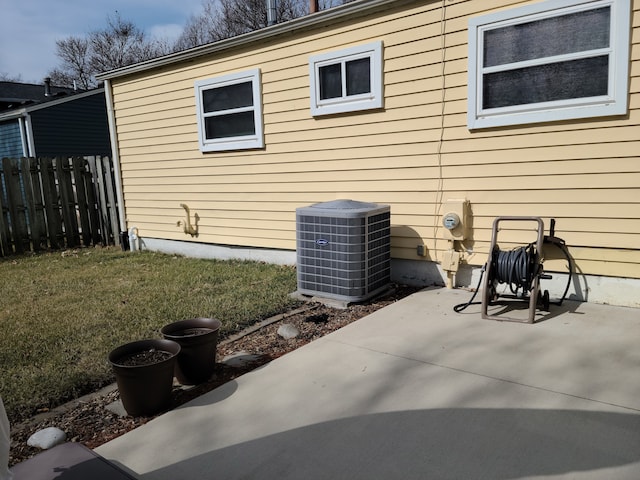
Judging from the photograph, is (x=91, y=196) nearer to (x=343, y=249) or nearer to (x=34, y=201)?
(x=34, y=201)

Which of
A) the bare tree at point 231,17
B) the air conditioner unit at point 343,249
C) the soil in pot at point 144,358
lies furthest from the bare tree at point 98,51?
the soil in pot at point 144,358

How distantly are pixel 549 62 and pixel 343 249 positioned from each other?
238 centimetres

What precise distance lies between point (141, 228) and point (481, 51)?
613cm

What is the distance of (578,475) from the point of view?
75.3 inches

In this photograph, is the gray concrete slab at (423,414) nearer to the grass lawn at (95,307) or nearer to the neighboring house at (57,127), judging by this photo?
the grass lawn at (95,307)

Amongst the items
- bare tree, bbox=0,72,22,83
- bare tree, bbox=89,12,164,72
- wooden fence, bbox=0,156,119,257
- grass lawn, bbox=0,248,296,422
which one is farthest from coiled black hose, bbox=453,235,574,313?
bare tree, bbox=0,72,22,83

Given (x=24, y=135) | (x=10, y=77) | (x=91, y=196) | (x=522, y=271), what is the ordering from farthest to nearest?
(x=10, y=77) < (x=24, y=135) < (x=91, y=196) < (x=522, y=271)

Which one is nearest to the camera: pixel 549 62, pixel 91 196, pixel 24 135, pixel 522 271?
pixel 522 271

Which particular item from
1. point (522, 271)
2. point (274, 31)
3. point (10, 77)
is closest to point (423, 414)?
point (522, 271)

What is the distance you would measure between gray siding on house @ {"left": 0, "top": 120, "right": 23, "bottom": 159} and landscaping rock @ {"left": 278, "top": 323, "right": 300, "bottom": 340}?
44.7 feet

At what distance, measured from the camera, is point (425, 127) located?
4.76 meters

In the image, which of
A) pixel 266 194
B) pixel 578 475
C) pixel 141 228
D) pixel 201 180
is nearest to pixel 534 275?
pixel 578 475

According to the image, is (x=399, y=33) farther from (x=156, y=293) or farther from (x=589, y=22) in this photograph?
(x=156, y=293)

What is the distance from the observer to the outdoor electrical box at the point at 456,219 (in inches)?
178
